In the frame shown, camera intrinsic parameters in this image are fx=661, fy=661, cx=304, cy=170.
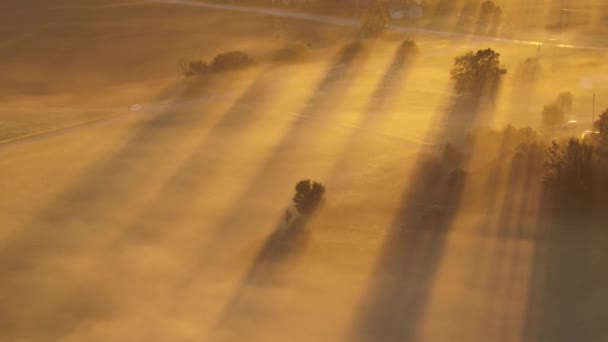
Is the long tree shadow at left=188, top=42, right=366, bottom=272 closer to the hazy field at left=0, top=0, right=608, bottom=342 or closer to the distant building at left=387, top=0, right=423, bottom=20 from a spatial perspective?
the hazy field at left=0, top=0, right=608, bottom=342

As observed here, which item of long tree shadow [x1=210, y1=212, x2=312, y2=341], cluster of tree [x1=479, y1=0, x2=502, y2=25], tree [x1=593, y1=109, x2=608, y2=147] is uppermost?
cluster of tree [x1=479, y1=0, x2=502, y2=25]

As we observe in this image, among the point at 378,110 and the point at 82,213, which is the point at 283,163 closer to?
the point at 82,213

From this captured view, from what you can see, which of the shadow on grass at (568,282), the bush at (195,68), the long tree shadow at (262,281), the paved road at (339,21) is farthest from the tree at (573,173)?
the paved road at (339,21)

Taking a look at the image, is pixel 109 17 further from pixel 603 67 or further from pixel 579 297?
pixel 579 297

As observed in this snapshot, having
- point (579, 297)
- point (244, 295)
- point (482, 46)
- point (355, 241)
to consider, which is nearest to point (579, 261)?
point (579, 297)

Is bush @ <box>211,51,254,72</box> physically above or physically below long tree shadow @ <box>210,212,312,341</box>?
above

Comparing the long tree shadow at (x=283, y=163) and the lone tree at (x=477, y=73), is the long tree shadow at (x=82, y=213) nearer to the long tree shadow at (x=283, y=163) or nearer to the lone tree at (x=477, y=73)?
the long tree shadow at (x=283, y=163)

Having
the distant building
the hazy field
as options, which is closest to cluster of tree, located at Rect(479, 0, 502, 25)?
the distant building
